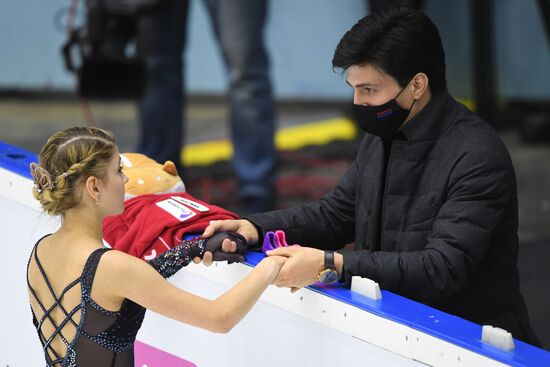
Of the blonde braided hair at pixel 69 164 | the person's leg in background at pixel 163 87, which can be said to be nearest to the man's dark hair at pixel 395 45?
the blonde braided hair at pixel 69 164

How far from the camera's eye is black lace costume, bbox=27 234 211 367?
2.28m

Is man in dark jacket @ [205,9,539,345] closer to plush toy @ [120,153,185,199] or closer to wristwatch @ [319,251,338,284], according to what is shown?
wristwatch @ [319,251,338,284]

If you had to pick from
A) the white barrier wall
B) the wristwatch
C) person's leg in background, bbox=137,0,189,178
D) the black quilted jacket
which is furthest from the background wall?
the wristwatch

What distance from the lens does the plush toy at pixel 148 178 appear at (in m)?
2.92

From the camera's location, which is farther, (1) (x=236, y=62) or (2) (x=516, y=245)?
(1) (x=236, y=62)

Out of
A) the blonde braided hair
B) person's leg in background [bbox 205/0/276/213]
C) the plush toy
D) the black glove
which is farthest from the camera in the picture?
person's leg in background [bbox 205/0/276/213]

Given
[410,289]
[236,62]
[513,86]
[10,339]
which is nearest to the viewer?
[410,289]

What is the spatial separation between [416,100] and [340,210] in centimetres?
43

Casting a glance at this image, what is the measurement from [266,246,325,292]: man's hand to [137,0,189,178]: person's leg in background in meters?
3.69

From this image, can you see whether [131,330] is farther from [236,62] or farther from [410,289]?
[236,62]

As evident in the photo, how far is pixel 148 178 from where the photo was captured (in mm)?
2941

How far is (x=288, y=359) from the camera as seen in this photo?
247cm

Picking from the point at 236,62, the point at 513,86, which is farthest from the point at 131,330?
the point at 513,86

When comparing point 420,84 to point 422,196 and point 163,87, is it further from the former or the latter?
point 163,87
